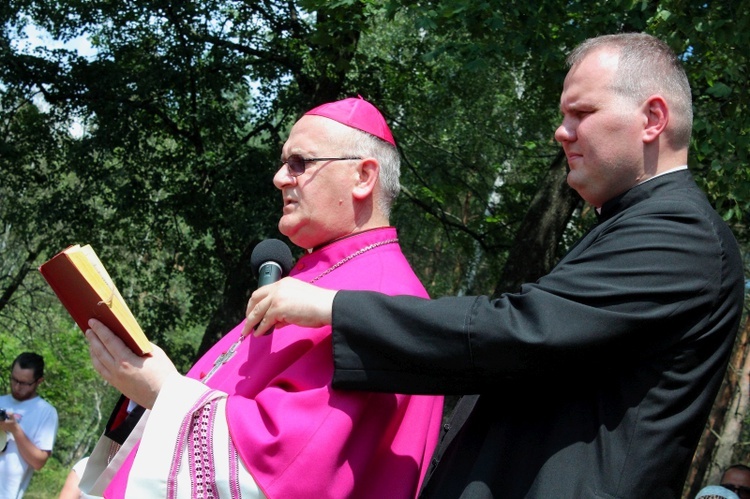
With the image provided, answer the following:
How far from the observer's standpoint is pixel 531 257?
9383 mm

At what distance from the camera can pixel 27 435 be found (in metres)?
7.26

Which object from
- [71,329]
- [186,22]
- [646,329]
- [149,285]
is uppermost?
[186,22]

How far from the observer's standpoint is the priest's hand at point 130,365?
2.75 metres

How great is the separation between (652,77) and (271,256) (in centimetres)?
127

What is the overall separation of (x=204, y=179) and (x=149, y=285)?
2836 mm

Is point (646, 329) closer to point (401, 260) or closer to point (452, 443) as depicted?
point (452, 443)

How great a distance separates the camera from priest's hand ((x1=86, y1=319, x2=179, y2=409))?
2.75 m

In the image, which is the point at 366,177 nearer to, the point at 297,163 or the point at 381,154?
the point at 381,154

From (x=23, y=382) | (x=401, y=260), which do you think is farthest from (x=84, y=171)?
(x=401, y=260)

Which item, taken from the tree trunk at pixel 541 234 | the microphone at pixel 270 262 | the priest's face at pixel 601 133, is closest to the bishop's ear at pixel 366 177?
the microphone at pixel 270 262

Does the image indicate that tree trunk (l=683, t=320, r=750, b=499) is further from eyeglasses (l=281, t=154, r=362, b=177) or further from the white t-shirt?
eyeglasses (l=281, t=154, r=362, b=177)

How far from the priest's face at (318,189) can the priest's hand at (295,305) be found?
2.41 ft

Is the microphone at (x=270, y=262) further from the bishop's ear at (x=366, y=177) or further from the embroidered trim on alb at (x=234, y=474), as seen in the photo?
the embroidered trim on alb at (x=234, y=474)

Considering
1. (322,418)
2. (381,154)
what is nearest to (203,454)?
(322,418)
